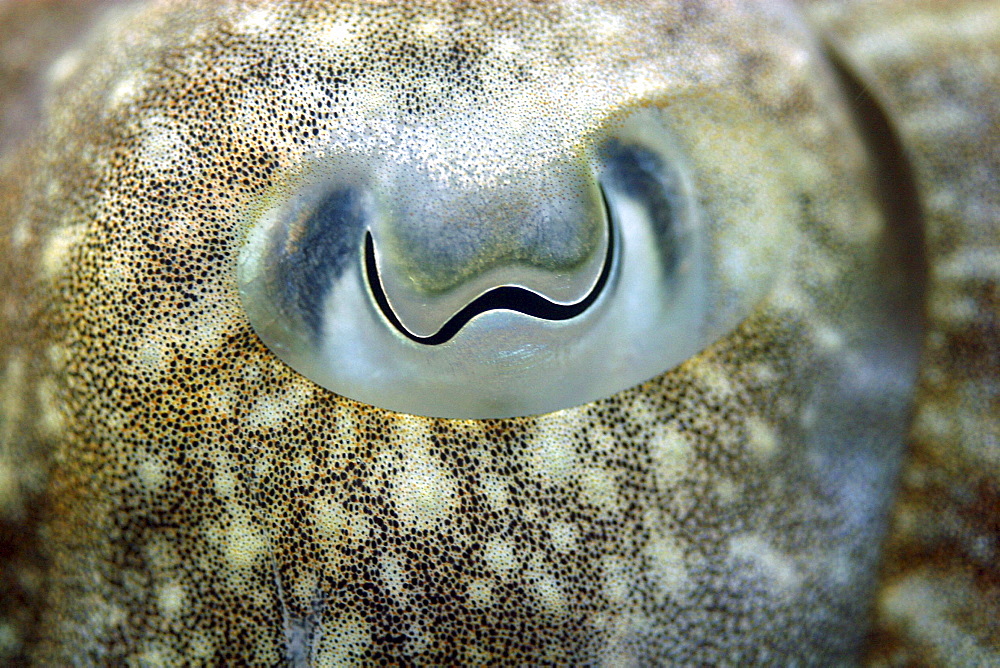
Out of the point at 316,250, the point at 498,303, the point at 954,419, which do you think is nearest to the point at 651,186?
the point at 498,303

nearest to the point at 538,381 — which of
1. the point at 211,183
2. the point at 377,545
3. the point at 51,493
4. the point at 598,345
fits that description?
the point at 598,345

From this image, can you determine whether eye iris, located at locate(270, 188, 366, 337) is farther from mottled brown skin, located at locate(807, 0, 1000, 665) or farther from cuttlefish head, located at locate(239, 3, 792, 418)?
mottled brown skin, located at locate(807, 0, 1000, 665)

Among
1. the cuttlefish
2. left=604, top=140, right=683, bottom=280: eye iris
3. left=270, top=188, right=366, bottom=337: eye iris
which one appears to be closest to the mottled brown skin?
the cuttlefish

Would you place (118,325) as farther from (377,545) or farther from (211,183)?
(377,545)

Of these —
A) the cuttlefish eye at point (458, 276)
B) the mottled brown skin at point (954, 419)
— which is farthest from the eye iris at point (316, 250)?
the mottled brown skin at point (954, 419)

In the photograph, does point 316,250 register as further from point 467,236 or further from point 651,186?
point 651,186

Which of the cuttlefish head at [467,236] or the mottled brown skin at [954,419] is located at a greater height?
the cuttlefish head at [467,236]

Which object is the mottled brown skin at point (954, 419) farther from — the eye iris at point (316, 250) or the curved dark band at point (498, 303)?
the eye iris at point (316, 250)
